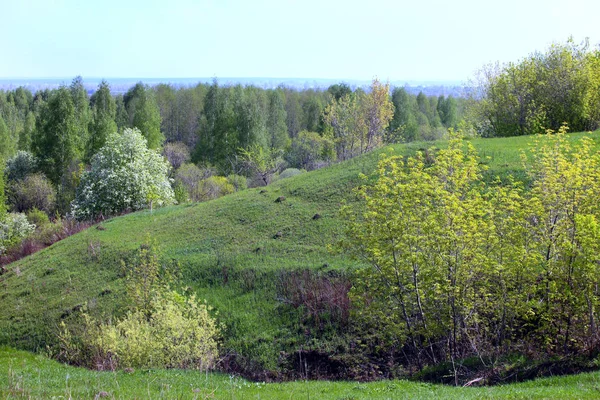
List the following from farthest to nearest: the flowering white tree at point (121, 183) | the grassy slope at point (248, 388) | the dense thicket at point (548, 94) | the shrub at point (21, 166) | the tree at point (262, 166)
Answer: the shrub at point (21, 166), the tree at point (262, 166), the flowering white tree at point (121, 183), the dense thicket at point (548, 94), the grassy slope at point (248, 388)

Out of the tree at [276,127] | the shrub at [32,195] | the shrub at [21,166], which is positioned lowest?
the shrub at [32,195]

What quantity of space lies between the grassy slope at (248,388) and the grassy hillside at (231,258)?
5387 mm

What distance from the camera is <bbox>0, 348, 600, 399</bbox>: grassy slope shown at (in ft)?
35.8

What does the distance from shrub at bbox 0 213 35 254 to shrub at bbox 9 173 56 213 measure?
51.6 ft

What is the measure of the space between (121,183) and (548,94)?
32101 millimetres

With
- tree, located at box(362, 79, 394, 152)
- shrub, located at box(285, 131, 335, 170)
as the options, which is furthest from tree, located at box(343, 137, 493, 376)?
shrub, located at box(285, 131, 335, 170)

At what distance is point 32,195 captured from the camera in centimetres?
6322

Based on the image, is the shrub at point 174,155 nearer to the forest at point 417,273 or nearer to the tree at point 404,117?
the tree at point 404,117

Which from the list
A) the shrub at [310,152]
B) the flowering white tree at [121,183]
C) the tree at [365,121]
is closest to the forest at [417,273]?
the flowering white tree at [121,183]

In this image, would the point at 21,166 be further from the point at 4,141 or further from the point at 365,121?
the point at 365,121

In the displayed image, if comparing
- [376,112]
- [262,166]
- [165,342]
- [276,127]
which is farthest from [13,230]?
[276,127]

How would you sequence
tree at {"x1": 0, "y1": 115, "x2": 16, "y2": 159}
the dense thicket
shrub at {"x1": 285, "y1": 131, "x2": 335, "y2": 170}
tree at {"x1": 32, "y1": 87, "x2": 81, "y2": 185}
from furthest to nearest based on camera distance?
tree at {"x1": 0, "y1": 115, "x2": 16, "y2": 159} → shrub at {"x1": 285, "y1": 131, "x2": 335, "y2": 170} → tree at {"x1": 32, "y1": 87, "x2": 81, "y2": 185} → the dense thicket

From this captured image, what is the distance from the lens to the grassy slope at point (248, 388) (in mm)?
10906

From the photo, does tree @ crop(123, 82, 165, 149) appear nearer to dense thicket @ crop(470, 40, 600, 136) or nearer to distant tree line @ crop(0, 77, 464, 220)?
distant tree line @ crop(0, 77, 464, 220)
